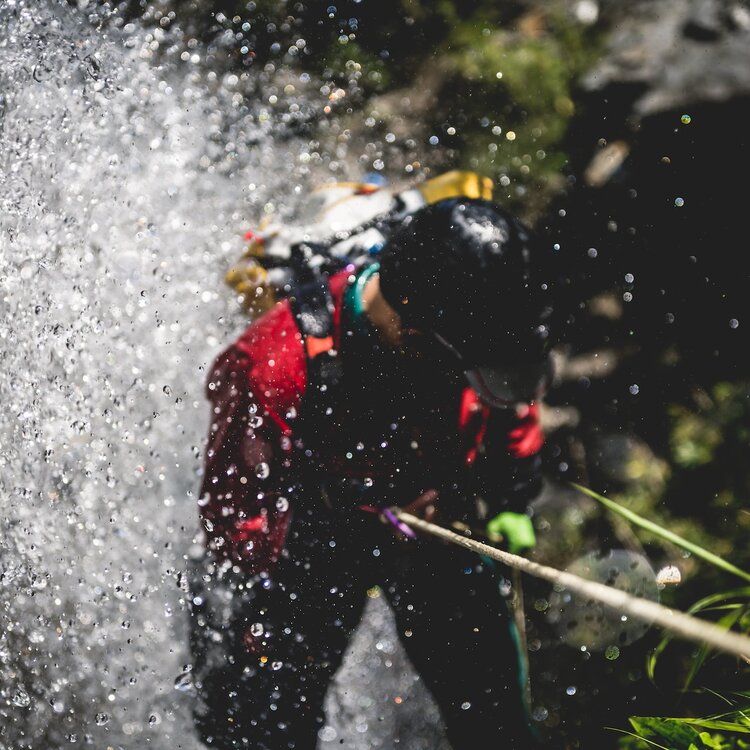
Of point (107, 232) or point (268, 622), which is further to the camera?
point (107, 232)

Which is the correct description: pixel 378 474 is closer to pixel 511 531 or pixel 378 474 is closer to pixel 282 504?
pixel 282 504

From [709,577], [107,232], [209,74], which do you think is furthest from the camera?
[209,74]

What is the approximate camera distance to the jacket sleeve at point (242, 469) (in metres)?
1.59

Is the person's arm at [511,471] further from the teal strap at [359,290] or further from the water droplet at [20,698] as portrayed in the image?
the water droplet at [20,698]

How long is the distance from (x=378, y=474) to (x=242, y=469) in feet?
1.43

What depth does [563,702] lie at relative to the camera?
7.76 ft

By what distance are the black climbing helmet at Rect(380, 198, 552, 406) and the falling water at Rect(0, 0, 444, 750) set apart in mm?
1427

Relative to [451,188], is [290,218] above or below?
below

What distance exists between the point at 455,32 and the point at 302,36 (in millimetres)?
735

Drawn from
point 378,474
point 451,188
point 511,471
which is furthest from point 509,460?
point 451,188

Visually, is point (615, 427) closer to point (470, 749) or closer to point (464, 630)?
point (464, 630)

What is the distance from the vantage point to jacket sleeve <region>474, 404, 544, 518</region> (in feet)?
6.21

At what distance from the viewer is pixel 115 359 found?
8.11 ft

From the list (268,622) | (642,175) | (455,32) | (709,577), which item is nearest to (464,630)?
(268,622)
